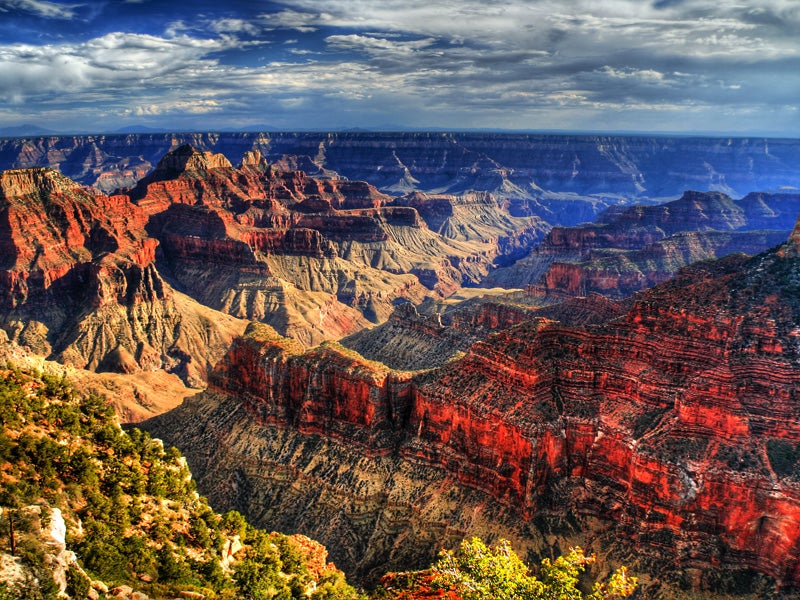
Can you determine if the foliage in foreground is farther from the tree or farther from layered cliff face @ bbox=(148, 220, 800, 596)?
layered cliff face @ bbox=(148, 220, 800, 596)

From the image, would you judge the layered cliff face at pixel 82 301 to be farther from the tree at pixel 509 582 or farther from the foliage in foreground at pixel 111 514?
the tree at pixel 509 582

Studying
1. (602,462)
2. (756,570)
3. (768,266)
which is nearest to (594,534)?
(602,462)

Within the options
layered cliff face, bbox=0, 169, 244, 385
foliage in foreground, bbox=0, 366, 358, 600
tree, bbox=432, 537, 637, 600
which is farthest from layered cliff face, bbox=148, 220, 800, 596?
layered cliff face, bbox=0, 169, 244, 385

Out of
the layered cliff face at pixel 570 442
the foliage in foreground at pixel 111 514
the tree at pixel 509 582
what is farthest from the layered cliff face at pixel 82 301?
the tree at pixel 509 582

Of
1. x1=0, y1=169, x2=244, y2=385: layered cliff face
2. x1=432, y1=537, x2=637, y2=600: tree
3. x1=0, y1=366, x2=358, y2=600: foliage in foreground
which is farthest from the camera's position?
x1=0, y1=169, x2=244, y2=385: layered cliff face

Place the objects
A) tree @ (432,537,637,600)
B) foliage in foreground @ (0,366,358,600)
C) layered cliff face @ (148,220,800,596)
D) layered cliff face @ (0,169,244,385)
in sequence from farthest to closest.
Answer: layered cliff face @ (0,169,244,385)
layered cliff face @ (148,220,800,596)
tree @ (432,537,637,600)
foliage in foreground @ (0,366,358,600)

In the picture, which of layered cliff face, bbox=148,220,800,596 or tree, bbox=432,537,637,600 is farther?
layered cliff face, bbox=148,220,800,596

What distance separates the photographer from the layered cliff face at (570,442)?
168 ft

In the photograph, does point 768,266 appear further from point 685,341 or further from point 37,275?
point 37,275

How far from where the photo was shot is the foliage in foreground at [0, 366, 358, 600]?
1095 inches

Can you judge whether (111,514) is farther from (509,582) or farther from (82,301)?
(82,301)

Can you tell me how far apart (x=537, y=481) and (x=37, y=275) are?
406 ft

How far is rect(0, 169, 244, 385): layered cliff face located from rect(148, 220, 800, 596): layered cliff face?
61854 millimetres

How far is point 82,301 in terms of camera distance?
5468 inches
